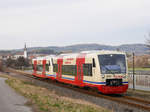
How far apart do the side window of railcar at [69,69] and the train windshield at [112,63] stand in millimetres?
4946

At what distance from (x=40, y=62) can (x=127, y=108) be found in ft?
84.5

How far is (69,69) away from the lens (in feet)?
81.3

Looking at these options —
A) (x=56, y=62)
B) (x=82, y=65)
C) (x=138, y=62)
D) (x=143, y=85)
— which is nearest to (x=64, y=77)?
(x=56, y=62)

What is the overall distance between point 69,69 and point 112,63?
676 cm

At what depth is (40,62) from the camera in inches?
1500

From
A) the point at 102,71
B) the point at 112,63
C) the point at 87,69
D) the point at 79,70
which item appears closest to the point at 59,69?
the point at 79,70

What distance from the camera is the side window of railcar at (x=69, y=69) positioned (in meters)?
23.5

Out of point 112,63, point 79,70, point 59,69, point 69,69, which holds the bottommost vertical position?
point 59,69

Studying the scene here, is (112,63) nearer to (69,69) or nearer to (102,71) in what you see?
(102,71)

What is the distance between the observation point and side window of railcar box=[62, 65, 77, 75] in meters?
23.5

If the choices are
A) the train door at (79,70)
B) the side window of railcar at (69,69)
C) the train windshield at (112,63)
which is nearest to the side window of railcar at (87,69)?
the train door at (79,70)

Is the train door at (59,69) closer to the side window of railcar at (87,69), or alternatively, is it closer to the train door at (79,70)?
the train door at (79,70)

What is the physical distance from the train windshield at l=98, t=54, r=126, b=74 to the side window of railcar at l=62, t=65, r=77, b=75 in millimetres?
4946

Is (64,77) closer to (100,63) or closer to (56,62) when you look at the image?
(56,62)
